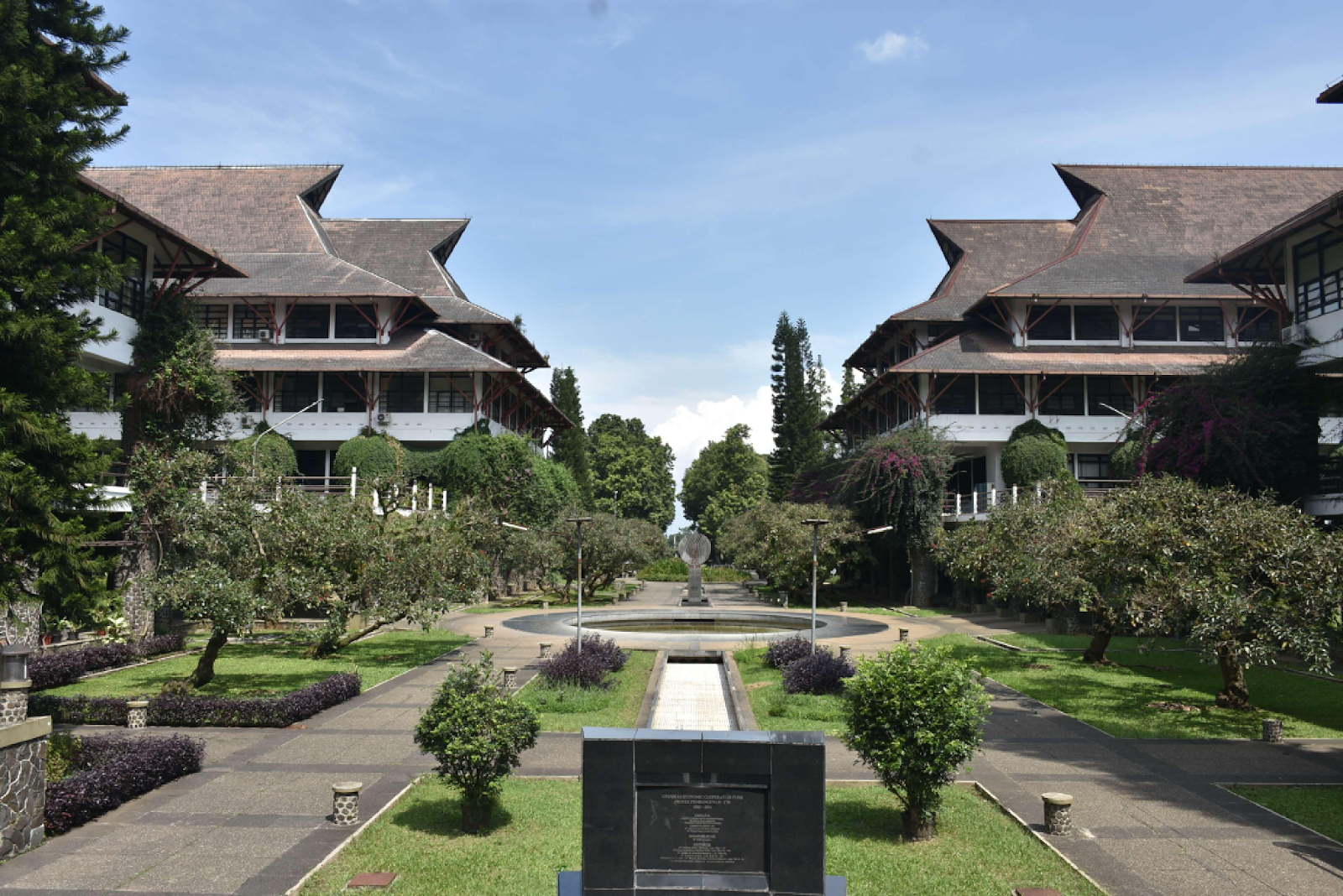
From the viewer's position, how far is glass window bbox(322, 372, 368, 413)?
1612 inches

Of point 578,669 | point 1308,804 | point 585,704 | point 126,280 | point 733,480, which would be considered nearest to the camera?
point 1308,804

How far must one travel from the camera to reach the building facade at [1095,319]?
39.4 meters

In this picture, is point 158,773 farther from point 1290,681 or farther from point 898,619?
point 898,619

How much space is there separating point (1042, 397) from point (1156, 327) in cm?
680

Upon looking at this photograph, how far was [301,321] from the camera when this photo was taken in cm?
4288

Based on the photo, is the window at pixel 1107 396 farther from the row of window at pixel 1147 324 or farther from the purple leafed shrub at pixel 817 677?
the purple leafed shrub at pixel 817 677

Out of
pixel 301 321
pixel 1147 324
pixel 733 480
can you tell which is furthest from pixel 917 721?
pixel 733 480

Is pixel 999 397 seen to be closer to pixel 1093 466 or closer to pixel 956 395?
pixel 956 395

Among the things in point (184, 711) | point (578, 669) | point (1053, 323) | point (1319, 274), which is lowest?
point (184, 711)

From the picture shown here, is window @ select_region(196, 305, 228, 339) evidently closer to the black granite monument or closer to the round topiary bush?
the round topiary bush

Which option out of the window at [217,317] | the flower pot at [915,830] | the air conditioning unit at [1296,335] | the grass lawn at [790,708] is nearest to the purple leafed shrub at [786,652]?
the grass lawn at [790,708]

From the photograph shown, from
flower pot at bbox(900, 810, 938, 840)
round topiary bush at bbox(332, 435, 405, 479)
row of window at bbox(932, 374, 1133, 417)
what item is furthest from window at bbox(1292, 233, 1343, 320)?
round topiary bush at bbox(332, 435, 405, 479)

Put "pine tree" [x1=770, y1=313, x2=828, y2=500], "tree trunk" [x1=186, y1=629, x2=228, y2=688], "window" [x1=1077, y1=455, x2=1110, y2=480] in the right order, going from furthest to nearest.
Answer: "pine tree" [x1=770, y1=313, x2=828, y2=500]
"window" [x1=1077, y1=455, x2=1110, y2=480]
"tree trunk" [x1=186, y1=629, x2=228, y2=688]

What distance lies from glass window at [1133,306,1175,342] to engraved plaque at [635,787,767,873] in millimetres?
40626
